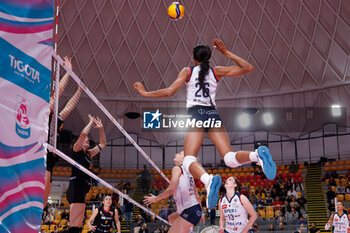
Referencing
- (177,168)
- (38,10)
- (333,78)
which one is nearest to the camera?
(38,10)

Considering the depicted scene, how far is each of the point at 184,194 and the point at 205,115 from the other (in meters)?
2.31

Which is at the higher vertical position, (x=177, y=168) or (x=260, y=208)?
(x=177, y=168)

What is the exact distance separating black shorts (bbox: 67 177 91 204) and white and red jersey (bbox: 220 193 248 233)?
327 centimetres

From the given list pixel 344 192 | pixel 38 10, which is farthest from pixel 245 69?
pixel 344 192

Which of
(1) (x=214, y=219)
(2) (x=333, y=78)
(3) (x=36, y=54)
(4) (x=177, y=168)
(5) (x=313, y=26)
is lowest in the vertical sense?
(1) (x=214, y=219)

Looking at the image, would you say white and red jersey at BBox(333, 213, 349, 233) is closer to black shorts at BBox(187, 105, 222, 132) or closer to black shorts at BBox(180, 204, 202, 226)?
black shorts at BBox(180, 204, 202, 226)

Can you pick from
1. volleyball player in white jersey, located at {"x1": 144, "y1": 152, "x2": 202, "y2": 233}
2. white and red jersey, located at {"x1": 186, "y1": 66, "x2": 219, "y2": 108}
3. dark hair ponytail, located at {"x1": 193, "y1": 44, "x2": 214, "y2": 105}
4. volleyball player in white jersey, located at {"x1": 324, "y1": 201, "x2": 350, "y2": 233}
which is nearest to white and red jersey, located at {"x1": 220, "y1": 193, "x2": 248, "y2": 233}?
volleyball player in white jersey, located at {"x1": 144, "y1": 152, "x2": 202, "y2": 233}

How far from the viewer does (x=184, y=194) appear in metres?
7.20

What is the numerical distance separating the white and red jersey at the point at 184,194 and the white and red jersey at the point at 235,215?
147 cm

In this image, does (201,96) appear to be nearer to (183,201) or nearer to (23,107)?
(183,201)

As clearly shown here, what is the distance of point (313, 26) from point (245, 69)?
26438mm

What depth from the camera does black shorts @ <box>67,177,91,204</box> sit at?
6789mm

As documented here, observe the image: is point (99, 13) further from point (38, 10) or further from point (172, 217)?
point (38, 10)

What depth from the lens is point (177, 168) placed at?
7.31 metres
